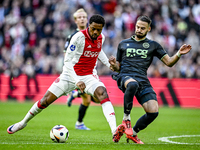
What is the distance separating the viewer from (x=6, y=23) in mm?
20969

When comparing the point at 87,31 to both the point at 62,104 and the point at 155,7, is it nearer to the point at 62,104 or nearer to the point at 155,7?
the point at 62,104

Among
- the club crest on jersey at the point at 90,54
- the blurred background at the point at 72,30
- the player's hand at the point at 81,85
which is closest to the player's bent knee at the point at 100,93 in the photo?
the player's hand at the point at 81,85

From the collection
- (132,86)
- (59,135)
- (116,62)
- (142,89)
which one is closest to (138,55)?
(116,62)

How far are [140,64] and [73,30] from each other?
14588 millimetres

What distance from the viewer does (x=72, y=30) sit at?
20.8 m

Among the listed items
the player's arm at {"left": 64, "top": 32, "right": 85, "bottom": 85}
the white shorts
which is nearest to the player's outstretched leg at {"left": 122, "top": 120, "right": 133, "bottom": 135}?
the white shorts

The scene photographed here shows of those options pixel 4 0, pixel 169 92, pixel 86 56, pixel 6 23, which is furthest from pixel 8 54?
pixel 86 56

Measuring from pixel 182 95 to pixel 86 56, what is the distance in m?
10.8

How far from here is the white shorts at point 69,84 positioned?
6.63m

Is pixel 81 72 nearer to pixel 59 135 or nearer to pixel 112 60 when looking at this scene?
pixel 112 60

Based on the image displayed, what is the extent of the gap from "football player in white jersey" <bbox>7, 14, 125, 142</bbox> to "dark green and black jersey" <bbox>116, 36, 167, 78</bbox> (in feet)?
2.03

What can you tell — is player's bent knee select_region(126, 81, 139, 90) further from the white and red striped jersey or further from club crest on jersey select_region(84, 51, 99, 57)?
club crest on jersey select_region(84, 51, 99, 57)

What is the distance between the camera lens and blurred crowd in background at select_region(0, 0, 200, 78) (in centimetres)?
1903

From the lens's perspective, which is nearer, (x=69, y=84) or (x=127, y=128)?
(x=127, y=128)
